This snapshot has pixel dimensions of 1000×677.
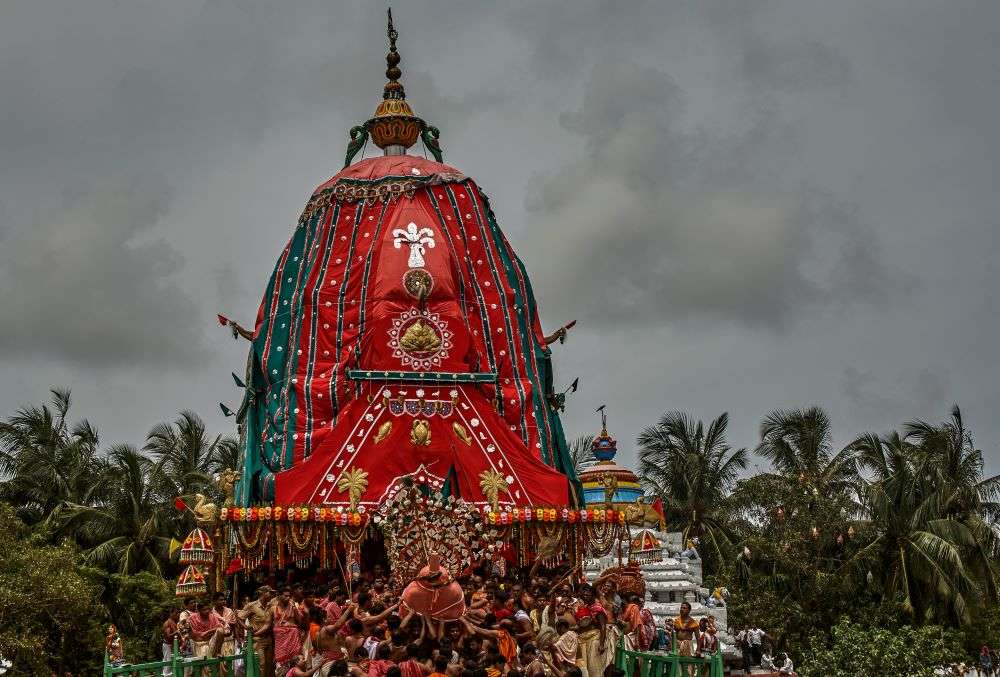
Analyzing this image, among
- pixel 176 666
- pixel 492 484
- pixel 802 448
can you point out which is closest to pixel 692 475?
pixel 802 448

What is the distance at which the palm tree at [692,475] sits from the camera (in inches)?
1425

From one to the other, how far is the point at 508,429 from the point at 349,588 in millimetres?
4646

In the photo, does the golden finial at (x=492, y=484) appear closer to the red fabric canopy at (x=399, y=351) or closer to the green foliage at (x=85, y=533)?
the red fabric canopy at (x=399, y=351)

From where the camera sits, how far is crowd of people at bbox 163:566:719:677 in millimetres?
11422

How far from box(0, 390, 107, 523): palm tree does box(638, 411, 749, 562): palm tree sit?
16068 mm

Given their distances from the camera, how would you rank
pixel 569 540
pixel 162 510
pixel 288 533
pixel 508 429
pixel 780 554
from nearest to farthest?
1. pixel 288 533
2. pixel 569 540
3. pixel 508 429
4. pixel 780 554
5. pixel 162 510

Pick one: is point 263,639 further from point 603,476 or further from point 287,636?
point 603,476

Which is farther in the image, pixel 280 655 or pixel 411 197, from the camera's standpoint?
pixel 411 197

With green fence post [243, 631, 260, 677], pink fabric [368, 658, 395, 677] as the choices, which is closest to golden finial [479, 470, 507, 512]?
green fence post [243, 631, 260, 677]

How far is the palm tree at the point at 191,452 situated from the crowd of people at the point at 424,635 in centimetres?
1334

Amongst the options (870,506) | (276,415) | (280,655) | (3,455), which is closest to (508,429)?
(276,415)

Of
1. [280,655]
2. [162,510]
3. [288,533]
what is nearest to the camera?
[280,655]

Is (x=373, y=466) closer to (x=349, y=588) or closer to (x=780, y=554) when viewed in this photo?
(x=349, y=588)

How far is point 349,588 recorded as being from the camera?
20.8 metres
